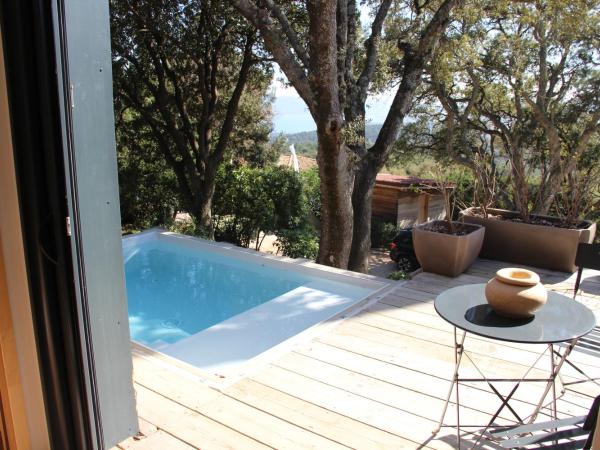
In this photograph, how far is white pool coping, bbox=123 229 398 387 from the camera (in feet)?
10.2

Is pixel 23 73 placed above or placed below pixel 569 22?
below

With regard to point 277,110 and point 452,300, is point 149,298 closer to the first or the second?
point 452,300

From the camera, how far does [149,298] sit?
602 centimetres

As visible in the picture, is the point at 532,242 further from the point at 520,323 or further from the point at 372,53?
the point at 372,53

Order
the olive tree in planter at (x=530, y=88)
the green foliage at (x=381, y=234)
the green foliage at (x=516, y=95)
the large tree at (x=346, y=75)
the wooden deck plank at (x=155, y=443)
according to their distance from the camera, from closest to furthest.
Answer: the wooden deck plank at (x=155, y=443), the large tree at (x=346, y=75), the olive tree in planter at (x=530, y=88), the green foliage at (x=516, y=95), the green foliage at (x=381, y=234)

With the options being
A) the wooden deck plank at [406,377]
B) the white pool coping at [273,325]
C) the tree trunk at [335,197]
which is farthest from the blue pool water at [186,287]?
the wooden deck plank at [406,377]

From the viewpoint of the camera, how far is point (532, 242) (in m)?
4.89

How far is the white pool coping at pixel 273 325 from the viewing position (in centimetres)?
312

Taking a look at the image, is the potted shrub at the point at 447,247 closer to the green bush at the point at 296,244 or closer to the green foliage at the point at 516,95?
the green foliage at the point at 516,95

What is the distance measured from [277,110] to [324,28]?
32.7ft

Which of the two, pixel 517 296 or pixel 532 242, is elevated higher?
pixel 517 296

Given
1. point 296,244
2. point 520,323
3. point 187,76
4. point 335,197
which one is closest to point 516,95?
point 296,244

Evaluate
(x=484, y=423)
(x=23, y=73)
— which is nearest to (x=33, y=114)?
(x=23, y=73)

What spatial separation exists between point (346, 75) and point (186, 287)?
12.8 ft
